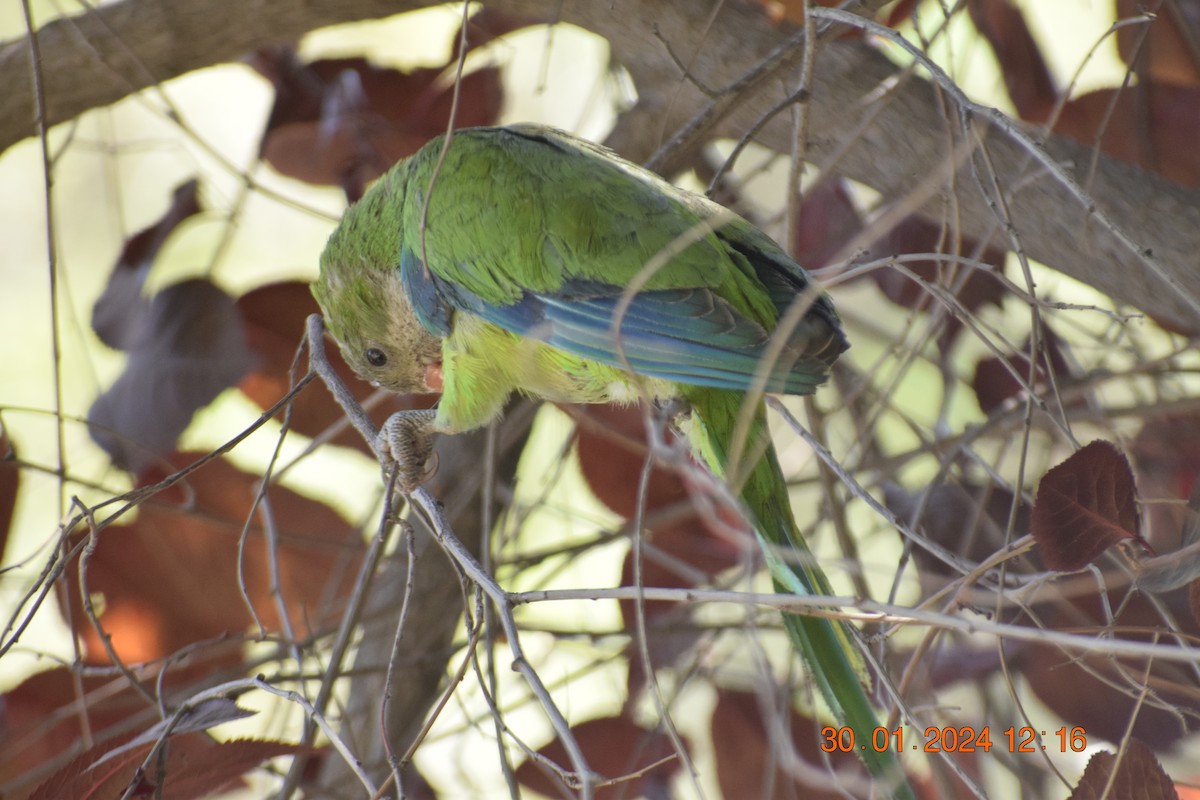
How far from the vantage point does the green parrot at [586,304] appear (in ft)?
3.48

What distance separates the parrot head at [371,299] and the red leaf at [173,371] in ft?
0.45

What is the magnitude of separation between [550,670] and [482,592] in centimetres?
132

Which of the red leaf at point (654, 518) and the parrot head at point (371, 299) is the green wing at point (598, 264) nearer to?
the parrot head at point (371, 299)

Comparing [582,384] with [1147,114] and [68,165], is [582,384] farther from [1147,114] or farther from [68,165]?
[68,165]

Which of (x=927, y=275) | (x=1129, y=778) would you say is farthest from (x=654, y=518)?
(x=1129, y=778)

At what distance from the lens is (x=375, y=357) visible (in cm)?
148

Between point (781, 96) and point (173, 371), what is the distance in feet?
3.02

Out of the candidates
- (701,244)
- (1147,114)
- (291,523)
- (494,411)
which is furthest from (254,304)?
(1147,114)

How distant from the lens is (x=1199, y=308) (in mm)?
890

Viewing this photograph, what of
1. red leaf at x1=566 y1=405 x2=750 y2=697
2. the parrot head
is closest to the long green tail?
red leaf at x1=566 y1=405 x2=750 y2=697

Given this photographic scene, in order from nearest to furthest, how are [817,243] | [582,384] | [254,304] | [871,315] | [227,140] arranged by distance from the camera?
[582,384]
[254,304]
[817,243]
[871,315]
[227,140]

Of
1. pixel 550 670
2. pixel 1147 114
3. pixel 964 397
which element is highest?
pixel 1147 114

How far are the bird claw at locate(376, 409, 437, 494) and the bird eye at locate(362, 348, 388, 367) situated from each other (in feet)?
0.38

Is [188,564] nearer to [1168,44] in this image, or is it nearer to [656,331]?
[656,331]
